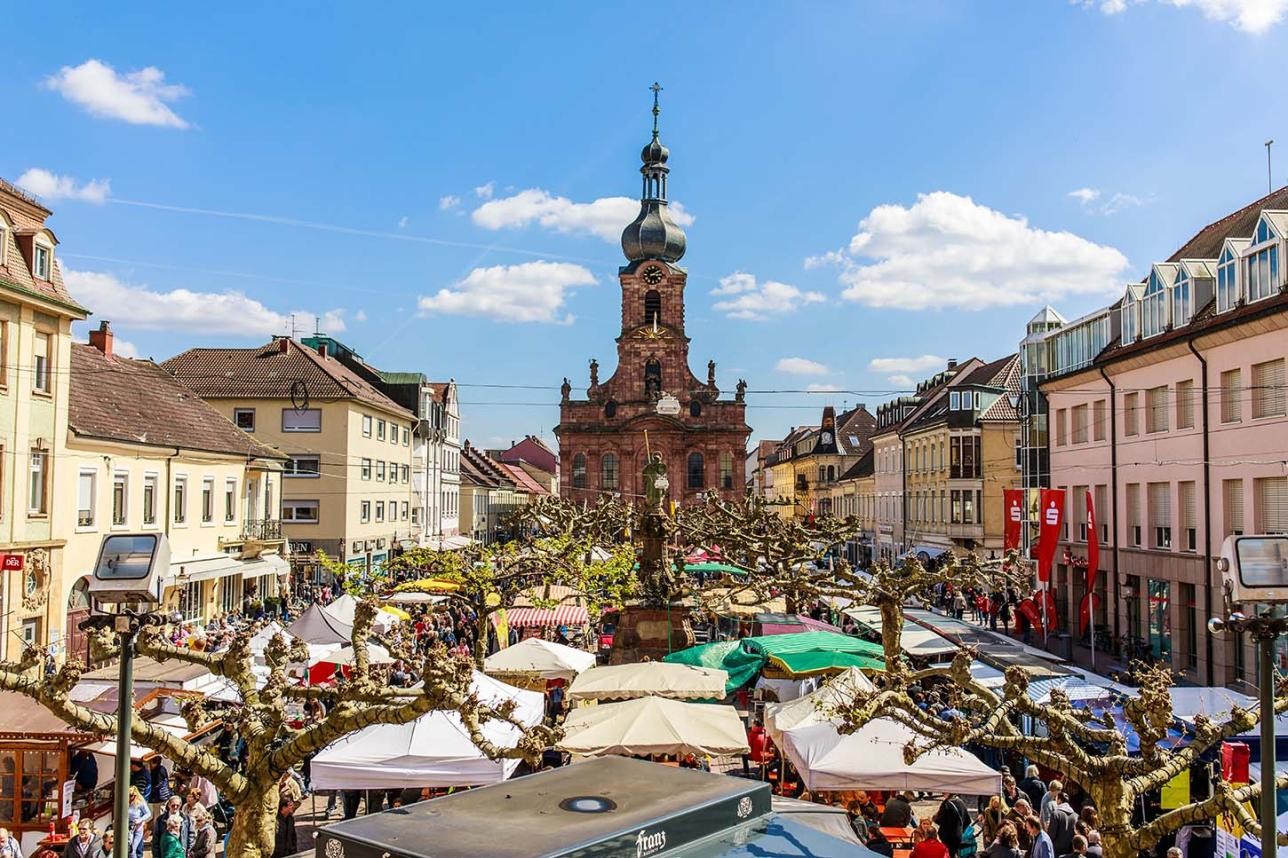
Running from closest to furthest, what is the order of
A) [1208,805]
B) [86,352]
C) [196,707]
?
[1208,805]
[196,707]
[86,352]

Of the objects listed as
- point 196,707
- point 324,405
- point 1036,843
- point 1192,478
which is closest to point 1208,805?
point 1036,843

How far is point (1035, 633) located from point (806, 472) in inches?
2951

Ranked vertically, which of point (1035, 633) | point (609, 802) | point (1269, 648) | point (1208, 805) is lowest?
point (1035, 633)

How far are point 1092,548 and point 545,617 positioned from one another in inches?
627

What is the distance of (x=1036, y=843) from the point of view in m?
10.5

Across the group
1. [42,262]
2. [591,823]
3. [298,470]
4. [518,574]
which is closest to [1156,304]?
[518,574]

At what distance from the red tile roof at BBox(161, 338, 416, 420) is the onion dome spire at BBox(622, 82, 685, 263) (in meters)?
45.5

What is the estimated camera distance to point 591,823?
492 cm

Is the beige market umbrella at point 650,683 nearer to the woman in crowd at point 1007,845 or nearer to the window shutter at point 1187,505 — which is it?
the woman in crowd at point 1007,845

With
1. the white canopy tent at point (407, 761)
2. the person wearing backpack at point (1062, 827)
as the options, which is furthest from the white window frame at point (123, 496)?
the person wearing backpack at point (1062, 827)

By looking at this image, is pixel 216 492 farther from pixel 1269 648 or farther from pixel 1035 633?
pixel 1269 648

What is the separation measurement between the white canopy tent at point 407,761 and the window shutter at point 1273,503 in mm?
19081

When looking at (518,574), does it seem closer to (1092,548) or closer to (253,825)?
(1092,548)

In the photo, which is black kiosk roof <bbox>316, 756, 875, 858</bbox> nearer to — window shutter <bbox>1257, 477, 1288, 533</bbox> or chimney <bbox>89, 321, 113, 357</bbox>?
window shutter <bbox>1257, 477, 1288, 533</bbox>
